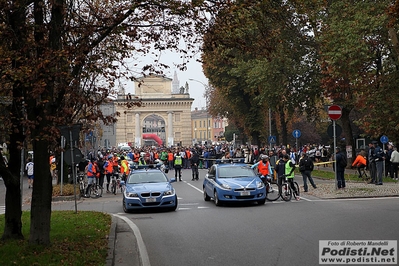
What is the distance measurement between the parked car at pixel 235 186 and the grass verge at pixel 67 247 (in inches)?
217

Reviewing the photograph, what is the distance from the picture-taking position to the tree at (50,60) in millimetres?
10555

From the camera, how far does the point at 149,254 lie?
1161 centimetres

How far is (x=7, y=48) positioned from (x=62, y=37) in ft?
3.40

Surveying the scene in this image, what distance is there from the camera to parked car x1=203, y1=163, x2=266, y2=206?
20.6 m

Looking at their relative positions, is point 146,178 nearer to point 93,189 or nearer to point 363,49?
point 93,189

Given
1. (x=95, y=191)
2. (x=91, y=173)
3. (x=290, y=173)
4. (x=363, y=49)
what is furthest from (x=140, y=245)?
(x=363, y=49)

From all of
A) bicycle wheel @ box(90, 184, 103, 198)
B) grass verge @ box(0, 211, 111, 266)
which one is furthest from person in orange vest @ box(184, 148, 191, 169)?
grass verge @ box(0, 211, 111, 266)

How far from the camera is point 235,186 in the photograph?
67.7ft

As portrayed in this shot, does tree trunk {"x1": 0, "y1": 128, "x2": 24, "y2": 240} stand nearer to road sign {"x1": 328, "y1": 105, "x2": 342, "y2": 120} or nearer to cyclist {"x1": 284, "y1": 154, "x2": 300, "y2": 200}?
cyclist {"x1": 284, "y1": 154, "x2": 300, "y2": 200}

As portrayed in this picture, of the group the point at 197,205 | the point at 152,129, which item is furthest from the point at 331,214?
the point at 152,129

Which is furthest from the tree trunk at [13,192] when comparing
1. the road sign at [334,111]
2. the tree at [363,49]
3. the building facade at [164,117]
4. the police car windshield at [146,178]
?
the building facade at [164,117]

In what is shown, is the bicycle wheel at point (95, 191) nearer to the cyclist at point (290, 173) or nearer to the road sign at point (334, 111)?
the cyclist at point (290, 173)

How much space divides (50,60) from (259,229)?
6560 mm

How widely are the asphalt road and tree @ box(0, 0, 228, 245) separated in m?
2.77
